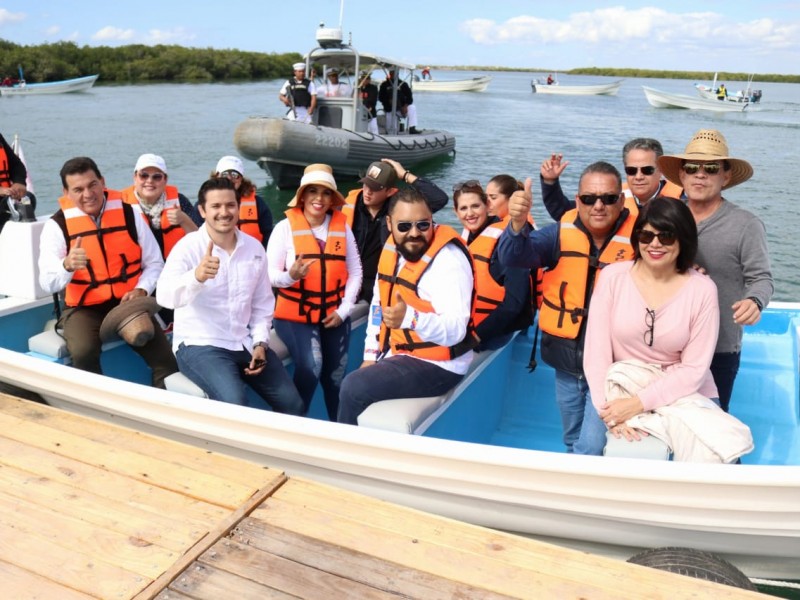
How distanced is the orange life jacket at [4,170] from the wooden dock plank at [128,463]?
106 inches

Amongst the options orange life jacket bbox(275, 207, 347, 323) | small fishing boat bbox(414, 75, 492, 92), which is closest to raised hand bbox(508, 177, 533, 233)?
orange life jacket bbox(275, 207, 347, 323)

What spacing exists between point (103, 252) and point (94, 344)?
0.41m

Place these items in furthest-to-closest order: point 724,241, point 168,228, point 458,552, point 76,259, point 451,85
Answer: point 451,85
point 168,228
point 76,259
point 724,241
point 458,552

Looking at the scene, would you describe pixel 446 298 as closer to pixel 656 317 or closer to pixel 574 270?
pixel 574 270

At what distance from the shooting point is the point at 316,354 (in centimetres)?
296

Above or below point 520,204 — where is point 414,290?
below

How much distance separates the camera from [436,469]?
7.48 ft

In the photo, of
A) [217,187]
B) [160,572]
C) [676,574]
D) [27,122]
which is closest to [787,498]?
[676,574]

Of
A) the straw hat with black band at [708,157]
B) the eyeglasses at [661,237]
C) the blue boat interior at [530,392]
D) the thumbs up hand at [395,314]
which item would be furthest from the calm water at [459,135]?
the thumbs up hand at [395,314]

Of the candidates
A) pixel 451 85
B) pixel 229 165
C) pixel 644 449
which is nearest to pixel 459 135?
pixel 229 165

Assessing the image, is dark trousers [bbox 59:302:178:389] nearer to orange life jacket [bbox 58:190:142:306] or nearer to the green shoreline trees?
orange life jacket [bbox 58:190:142:306]

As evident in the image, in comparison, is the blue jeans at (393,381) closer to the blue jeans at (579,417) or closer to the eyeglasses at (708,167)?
the blue jeans at (579,417)

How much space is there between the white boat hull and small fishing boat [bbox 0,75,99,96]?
19153mm

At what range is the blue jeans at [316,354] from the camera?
295 cm
